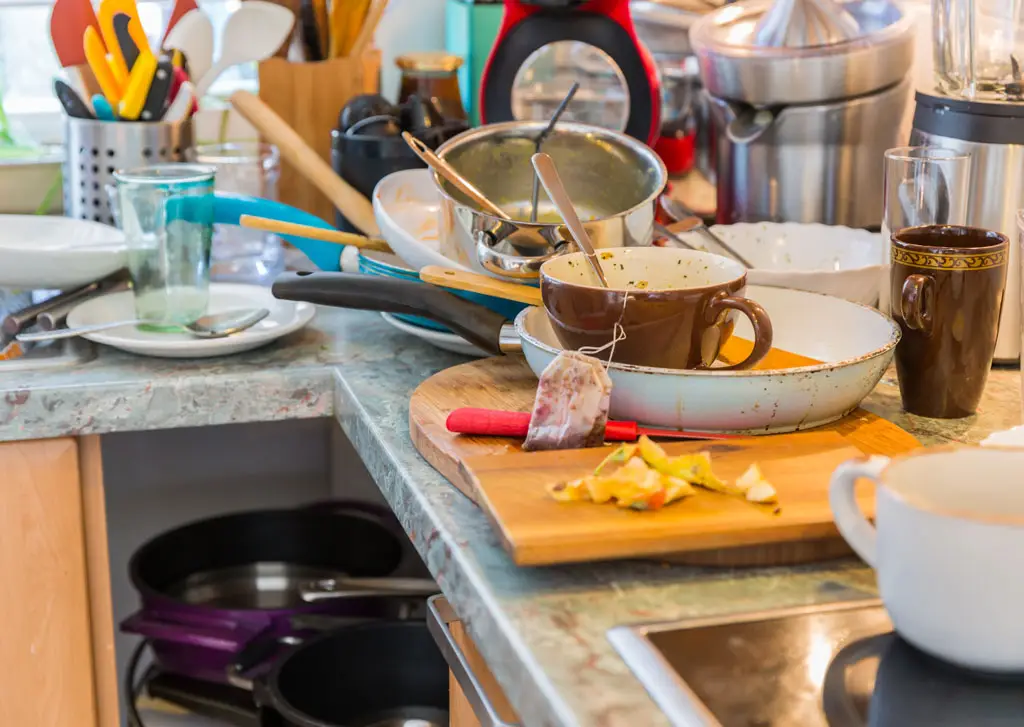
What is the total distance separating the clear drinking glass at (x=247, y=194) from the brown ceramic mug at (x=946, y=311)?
73 centimetres

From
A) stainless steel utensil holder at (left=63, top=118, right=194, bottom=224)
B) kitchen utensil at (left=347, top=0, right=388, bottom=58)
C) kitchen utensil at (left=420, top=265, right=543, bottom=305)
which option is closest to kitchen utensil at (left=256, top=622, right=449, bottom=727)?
kitchen utensil at (left=420, top=265, right=543, bottom=305)

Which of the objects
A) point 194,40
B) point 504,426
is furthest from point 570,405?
point 194,40

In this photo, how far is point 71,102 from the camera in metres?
1.31

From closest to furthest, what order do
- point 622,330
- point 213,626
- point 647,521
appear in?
1. point 647,521
2. point 622,330
3. point 213,626

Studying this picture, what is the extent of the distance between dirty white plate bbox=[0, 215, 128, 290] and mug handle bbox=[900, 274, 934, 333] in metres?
0.70

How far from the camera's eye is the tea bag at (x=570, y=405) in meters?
0.76

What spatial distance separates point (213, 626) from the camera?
1227 mm

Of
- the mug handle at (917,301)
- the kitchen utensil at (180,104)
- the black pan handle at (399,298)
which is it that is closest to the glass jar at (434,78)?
the kitchen utensil at (180,104)

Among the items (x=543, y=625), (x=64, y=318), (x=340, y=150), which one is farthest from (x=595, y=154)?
(x=543, y=625)

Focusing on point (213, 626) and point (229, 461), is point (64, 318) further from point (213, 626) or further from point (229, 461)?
point (229, 461)

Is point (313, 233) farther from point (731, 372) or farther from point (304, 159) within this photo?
point (731, 372)

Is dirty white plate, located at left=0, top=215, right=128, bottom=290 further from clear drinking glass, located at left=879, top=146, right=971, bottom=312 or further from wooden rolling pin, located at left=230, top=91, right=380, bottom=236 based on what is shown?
clear drinking glass, located at left=879, top=146, right=971, bottom=312

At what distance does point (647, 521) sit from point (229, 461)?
1.10 meters

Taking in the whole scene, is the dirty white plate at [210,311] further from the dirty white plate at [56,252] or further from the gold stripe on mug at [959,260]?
the gold stripe on mug at [959,260]
